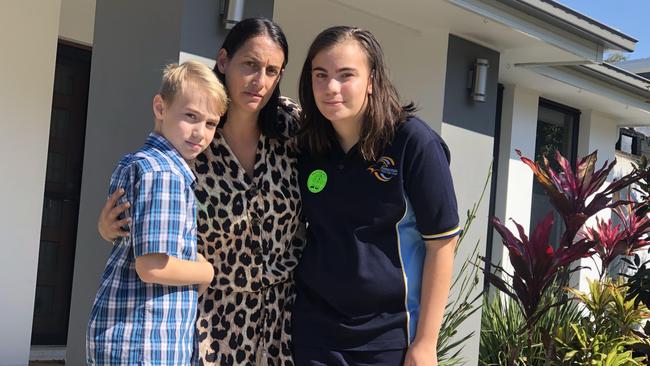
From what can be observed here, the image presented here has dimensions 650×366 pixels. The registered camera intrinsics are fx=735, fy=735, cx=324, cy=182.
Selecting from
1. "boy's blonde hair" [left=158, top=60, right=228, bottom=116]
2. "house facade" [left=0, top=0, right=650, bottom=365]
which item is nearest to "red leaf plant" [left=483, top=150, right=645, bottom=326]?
"house facade" [left=0, top=0, right=650, bottom=365]

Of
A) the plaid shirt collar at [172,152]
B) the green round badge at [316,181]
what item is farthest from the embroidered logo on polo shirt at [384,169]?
the plaid shirt collar at [172,152]

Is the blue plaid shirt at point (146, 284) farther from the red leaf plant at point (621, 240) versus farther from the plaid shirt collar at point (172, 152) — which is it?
the red leaf plant at point (621, 240)

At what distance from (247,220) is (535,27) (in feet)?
11.6

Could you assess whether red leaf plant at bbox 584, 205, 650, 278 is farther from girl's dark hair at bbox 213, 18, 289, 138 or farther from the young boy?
the young boy

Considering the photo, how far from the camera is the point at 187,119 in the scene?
1.93 m

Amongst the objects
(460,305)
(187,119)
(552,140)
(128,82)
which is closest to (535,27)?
(460,305)

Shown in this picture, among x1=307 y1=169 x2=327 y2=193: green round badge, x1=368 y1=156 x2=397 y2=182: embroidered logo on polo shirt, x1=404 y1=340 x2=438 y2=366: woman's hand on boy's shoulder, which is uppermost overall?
x1=368 y1=156 x2=397 y2=182: embroidered logo on polo shirt

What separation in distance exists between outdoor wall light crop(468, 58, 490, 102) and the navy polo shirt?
10.7 feet

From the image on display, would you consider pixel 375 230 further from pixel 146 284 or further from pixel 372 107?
pixel 146 284

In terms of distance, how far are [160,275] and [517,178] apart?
653 centimetres

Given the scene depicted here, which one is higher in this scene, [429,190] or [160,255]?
[429,190]

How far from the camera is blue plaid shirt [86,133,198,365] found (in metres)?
1.79

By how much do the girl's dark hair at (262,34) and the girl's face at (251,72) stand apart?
0.06 ft

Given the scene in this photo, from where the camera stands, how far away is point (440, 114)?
16.8 feet
